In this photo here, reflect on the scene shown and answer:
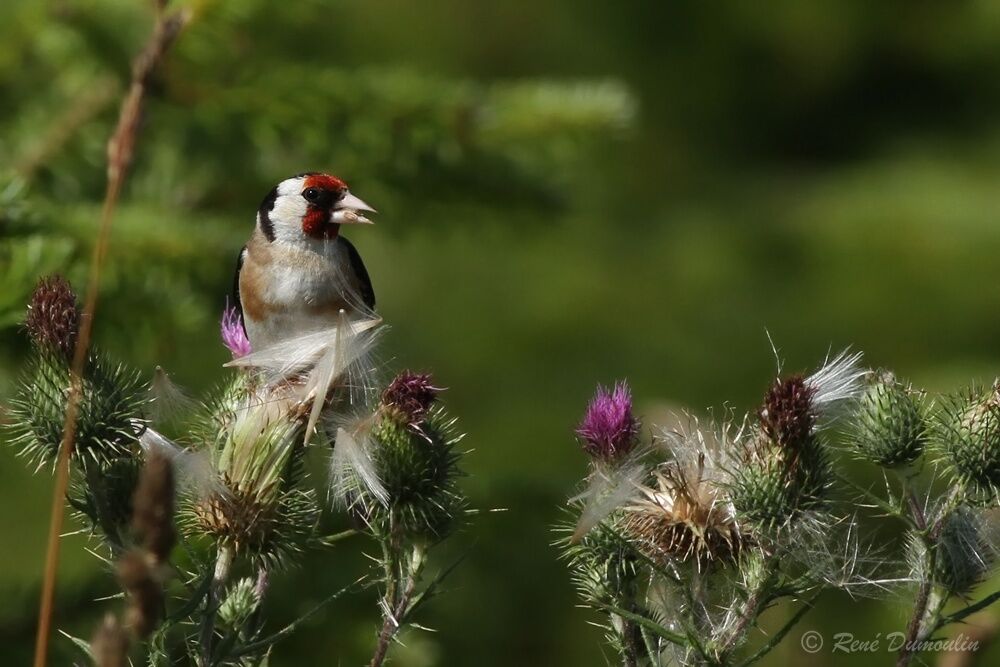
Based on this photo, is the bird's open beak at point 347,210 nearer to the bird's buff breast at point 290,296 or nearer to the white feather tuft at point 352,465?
the bird's buff breast at point 290,296

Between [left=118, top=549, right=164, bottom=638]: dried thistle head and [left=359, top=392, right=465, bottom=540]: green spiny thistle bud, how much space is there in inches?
27.8

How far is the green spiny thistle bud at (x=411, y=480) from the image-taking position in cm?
197

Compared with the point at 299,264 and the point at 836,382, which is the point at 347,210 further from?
the point at 836,382

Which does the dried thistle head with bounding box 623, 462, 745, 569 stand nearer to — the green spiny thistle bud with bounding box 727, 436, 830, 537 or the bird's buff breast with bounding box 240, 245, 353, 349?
the green spiny thistle bud with bounding box 727, 436, 830, 537

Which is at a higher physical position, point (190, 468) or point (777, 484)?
point (777, 484)

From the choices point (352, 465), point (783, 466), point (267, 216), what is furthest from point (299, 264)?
point (783, 466)

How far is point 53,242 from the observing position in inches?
107

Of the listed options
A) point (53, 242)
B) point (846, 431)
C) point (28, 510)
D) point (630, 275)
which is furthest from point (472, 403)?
point (846, 431)

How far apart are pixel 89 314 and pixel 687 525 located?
86 cm

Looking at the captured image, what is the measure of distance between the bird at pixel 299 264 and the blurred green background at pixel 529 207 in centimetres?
12

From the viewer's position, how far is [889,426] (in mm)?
1982

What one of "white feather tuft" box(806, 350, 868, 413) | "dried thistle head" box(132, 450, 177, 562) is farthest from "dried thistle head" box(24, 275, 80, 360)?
"white feather tuft" box(806, 350, 868, 413)

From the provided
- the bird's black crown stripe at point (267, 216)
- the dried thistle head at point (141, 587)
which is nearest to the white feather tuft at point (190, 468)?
the dried thistle head at point (141, 587)
